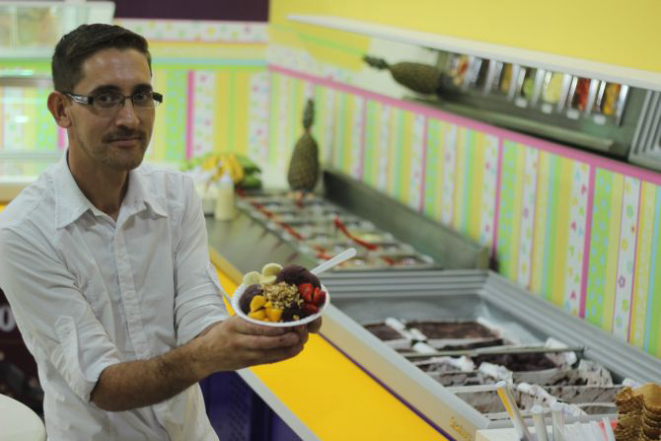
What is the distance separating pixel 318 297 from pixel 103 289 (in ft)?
1.46

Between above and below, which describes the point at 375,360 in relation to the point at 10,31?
below

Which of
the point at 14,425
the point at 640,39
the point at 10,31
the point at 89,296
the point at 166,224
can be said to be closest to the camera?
the point at 89,296

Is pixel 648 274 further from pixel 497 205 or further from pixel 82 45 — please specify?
pixel 82 45

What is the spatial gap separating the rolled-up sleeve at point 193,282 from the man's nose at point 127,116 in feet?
0.86

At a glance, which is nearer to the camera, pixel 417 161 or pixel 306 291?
pixel 306 291

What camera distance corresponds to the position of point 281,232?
3.86m

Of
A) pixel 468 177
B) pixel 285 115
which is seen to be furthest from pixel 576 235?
pixel 285 115

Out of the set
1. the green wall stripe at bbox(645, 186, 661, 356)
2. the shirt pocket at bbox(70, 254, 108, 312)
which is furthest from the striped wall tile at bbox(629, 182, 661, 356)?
the shirt pocket at bbox(70, 254, 108, 312)

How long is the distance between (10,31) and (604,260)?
239 cm

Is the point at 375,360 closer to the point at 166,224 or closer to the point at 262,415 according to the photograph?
the point at 262,415

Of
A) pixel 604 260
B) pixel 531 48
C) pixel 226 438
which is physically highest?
pixel 531 48

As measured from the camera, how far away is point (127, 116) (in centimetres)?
193

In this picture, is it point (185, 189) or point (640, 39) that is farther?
point (640, 39)

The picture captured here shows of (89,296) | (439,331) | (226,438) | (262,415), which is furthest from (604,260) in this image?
(89,296)
